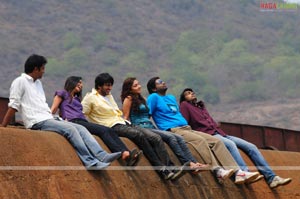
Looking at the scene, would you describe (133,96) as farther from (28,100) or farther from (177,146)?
(28,100)

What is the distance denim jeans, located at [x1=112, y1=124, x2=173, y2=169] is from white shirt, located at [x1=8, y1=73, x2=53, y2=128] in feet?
5.15

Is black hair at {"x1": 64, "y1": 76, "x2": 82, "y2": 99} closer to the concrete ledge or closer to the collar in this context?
the concrete ledge

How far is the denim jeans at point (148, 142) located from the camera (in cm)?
1309

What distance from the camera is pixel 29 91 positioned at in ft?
37.6

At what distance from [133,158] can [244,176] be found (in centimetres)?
253

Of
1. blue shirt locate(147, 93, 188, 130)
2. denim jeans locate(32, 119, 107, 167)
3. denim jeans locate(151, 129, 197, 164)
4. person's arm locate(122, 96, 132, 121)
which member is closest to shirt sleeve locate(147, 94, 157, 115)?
blue shirt locate(147, 93, 188, 130)

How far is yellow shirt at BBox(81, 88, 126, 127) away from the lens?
42.6 feet

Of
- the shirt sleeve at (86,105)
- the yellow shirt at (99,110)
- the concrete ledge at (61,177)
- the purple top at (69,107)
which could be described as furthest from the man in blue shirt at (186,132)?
the purple top at (69,107)

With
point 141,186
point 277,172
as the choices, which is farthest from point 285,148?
point 141,186

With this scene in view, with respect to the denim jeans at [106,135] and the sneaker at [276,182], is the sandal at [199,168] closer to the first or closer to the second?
the denim jeans at [106,135]

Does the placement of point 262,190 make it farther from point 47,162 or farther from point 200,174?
point 47,162

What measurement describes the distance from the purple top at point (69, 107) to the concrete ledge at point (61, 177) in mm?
439

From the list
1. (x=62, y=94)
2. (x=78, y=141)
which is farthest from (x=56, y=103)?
(x=78, y=141)

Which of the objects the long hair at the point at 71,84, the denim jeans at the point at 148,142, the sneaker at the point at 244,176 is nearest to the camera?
the long hair at the point at 71,84
